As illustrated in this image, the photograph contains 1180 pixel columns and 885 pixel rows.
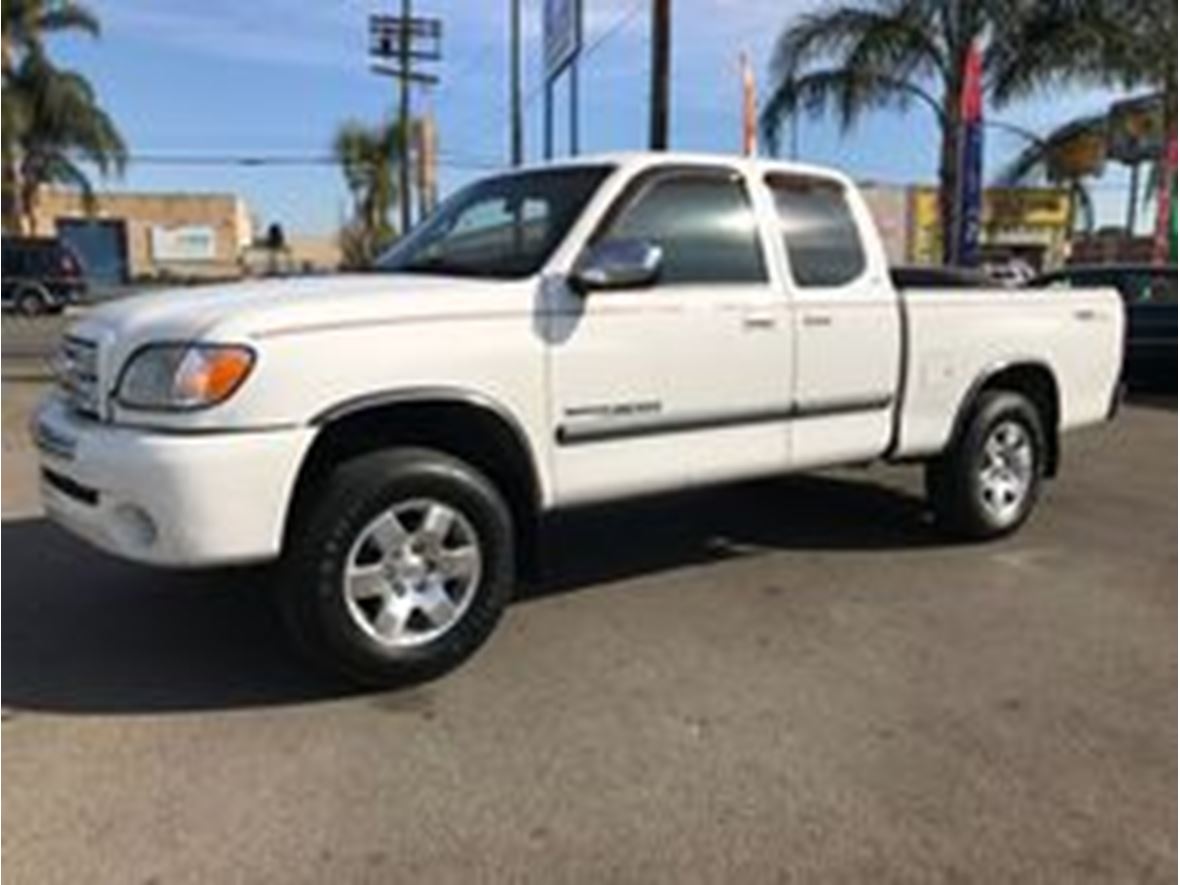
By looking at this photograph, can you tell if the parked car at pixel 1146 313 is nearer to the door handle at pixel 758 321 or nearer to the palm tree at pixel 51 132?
the door handle at pixel 758 321

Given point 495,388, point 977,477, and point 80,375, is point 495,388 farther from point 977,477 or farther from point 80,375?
point 977,477

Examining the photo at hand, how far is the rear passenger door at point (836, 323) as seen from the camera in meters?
7.03

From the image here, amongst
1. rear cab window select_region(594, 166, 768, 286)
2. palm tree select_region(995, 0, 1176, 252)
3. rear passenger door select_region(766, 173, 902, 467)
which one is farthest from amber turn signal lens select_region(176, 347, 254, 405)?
palm tree select_region(995, 0, 1176, 252)

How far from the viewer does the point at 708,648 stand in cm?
613

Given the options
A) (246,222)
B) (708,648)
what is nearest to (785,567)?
(708,648)

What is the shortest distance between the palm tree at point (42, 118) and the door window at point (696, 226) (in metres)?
40.2

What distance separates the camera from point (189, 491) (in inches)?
201

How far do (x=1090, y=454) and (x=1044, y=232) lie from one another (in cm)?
5429

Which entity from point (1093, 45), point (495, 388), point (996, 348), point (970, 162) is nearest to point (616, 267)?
point (495, 388)

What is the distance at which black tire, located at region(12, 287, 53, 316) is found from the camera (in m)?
37.4

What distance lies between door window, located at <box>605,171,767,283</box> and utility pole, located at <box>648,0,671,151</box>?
970 cm

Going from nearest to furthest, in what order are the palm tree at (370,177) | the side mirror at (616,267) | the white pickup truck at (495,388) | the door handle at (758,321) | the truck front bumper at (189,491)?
the truck front bumper at (189,491)
the white pickup truck at (495,388)
the side mirror at (616,267)
the door handle at (758,321)
the palm tree at (370,177)

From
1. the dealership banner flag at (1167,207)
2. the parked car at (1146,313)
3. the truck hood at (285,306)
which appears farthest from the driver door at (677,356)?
the dealership banner flag at (1167,207)

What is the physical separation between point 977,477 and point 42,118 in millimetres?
44065
